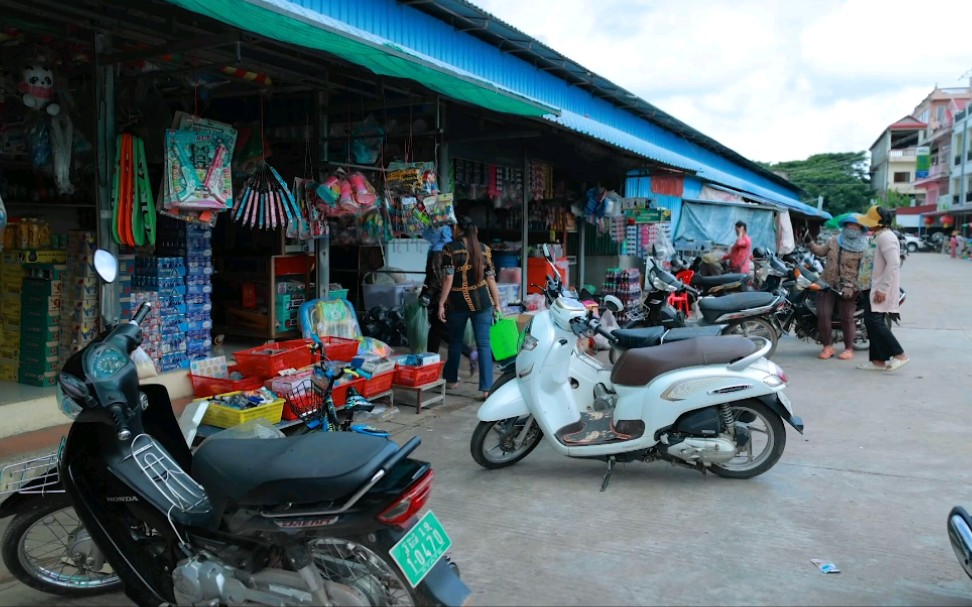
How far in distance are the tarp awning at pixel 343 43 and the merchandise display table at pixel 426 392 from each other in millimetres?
2546

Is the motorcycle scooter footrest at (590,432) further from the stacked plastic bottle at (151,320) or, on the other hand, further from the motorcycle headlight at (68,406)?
the stacked plastic bottle at (151,320)

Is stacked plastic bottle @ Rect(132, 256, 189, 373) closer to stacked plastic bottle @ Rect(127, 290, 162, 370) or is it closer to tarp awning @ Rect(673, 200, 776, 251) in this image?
stacked plastic bottle @ Rect(127, 290, 162, 370)

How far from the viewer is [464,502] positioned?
14.7ft

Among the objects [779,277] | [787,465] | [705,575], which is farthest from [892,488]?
[779,277]

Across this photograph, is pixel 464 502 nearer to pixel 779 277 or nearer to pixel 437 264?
pixel 437 264

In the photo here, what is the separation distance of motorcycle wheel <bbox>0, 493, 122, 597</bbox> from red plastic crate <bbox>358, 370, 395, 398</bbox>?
2.86 metres

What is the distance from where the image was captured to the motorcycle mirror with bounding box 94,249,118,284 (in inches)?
121

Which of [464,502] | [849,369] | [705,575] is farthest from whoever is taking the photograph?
[849,369]

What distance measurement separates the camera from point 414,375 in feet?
21.3

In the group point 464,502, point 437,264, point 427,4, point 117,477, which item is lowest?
point 464,502

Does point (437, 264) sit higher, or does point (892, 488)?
point (437, 264)

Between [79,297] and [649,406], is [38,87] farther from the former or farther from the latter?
[649,406]

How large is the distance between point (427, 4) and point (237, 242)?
3.88m

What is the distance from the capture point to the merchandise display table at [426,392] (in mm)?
Answer: 6539
